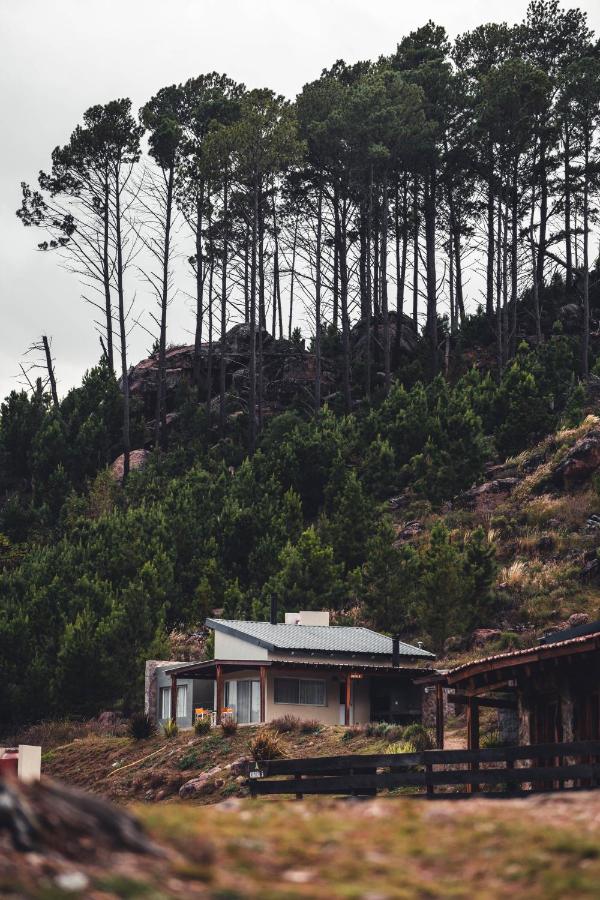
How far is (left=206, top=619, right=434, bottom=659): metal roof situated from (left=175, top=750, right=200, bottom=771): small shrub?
4.36 m

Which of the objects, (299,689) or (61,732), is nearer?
(61,732)

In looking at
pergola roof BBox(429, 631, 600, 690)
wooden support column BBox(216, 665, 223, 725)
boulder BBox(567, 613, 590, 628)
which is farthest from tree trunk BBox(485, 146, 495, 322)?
pergola roof BBox(429, 631, 600, 690)

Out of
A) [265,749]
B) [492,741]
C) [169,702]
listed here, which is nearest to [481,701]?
[492,741]

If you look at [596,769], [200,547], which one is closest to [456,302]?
[200,547]

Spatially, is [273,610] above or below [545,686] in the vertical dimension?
above

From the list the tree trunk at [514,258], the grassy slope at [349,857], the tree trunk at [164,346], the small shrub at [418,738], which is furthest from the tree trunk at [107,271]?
the grassy slope at [349,857]

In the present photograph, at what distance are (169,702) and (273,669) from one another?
17.2ft

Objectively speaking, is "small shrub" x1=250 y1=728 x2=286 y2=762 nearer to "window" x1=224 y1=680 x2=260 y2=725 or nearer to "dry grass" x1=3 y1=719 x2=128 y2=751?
"window" x1=224 y1=680 x2=260 y2=725

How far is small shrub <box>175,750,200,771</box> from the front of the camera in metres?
36.4

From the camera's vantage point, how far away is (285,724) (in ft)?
127

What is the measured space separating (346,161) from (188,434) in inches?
681

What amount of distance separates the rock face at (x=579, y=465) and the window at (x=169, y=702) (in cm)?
1768

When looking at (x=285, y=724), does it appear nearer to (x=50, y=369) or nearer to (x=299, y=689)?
(x=299, y=689)

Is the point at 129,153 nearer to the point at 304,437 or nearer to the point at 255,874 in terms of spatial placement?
the point at 304,437
